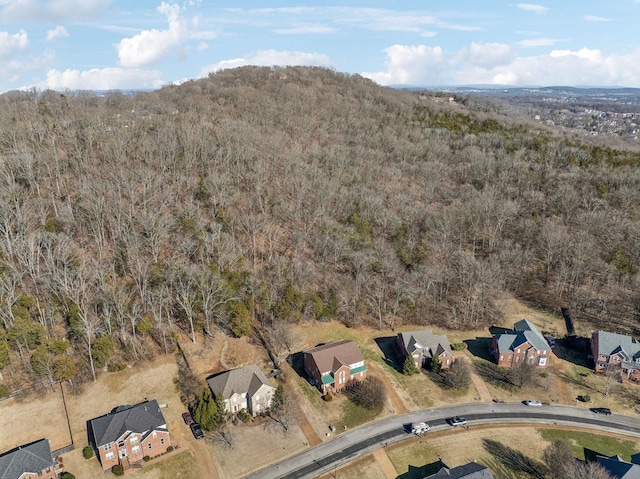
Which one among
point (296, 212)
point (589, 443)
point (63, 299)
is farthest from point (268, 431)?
point (296, 212)

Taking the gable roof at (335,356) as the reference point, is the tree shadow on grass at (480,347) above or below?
below

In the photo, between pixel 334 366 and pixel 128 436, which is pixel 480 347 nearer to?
pixel 334 366

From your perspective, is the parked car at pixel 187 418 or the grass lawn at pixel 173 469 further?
the parked car at pixel 187 418

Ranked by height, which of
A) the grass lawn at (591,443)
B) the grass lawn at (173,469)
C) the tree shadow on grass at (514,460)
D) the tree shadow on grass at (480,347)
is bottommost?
the grass lawn at (591,443)

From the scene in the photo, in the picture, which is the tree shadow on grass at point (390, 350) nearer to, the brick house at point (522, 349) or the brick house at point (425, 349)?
the brick house at point (425, 349)

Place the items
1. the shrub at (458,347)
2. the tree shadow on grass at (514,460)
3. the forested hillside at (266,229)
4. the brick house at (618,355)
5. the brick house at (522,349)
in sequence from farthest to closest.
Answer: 1. the shrub at (458,347)
2. the brick house at (522,349)
3. the forested hillside at (266,229)
4. the brick house at (618,355)
5. the tree shadow on grass at (514,460)

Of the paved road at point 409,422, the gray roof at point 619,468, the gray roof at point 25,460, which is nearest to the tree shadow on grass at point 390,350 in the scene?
the paved road at point 409,422

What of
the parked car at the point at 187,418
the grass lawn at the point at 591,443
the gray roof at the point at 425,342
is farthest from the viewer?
the gray roof at the point at 425,342

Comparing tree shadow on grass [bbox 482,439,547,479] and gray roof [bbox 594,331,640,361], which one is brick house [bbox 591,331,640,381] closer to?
gray roof [bbox 594,331,640,361]
